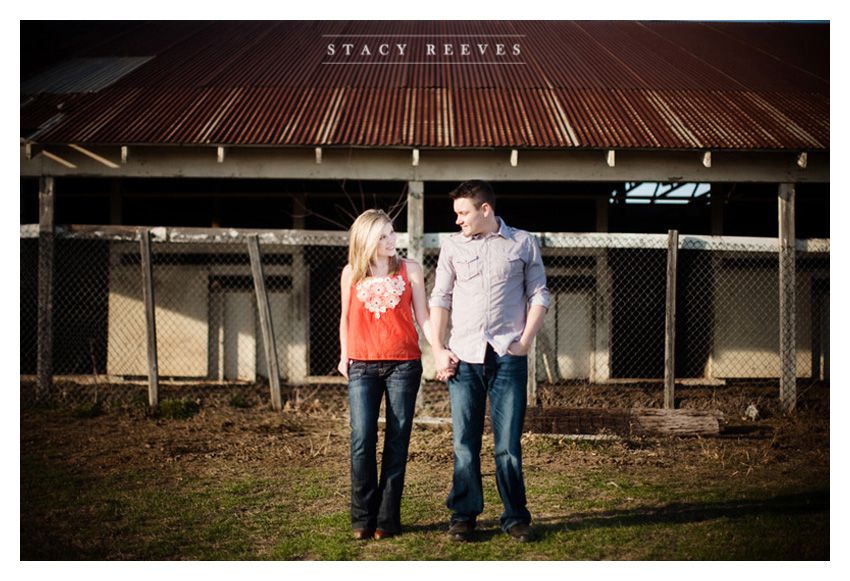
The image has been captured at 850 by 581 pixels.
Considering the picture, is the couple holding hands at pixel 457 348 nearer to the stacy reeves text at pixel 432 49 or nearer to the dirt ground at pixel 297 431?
the dirt ground at pixel 297 431

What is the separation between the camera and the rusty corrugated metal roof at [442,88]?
8.05 m

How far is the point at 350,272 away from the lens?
12.3ft

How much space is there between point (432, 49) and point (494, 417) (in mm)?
7343

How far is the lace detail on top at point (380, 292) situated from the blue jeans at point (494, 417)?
521 mm

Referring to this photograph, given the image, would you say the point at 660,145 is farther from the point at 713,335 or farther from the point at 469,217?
the point at 469,217

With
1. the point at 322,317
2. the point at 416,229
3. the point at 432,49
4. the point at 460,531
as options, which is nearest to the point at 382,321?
the point at 460,531

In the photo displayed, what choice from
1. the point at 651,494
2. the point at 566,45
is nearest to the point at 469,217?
the point at 651,494

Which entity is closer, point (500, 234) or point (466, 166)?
point (500, 234)

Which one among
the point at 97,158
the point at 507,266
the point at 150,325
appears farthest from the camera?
the point at 97,158

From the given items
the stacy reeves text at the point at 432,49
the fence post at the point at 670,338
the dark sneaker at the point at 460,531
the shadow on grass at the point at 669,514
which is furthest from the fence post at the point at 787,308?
the dark sneaker at the point at 460,531

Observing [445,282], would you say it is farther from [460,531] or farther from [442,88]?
[442,88]

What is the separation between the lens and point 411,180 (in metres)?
8.11
